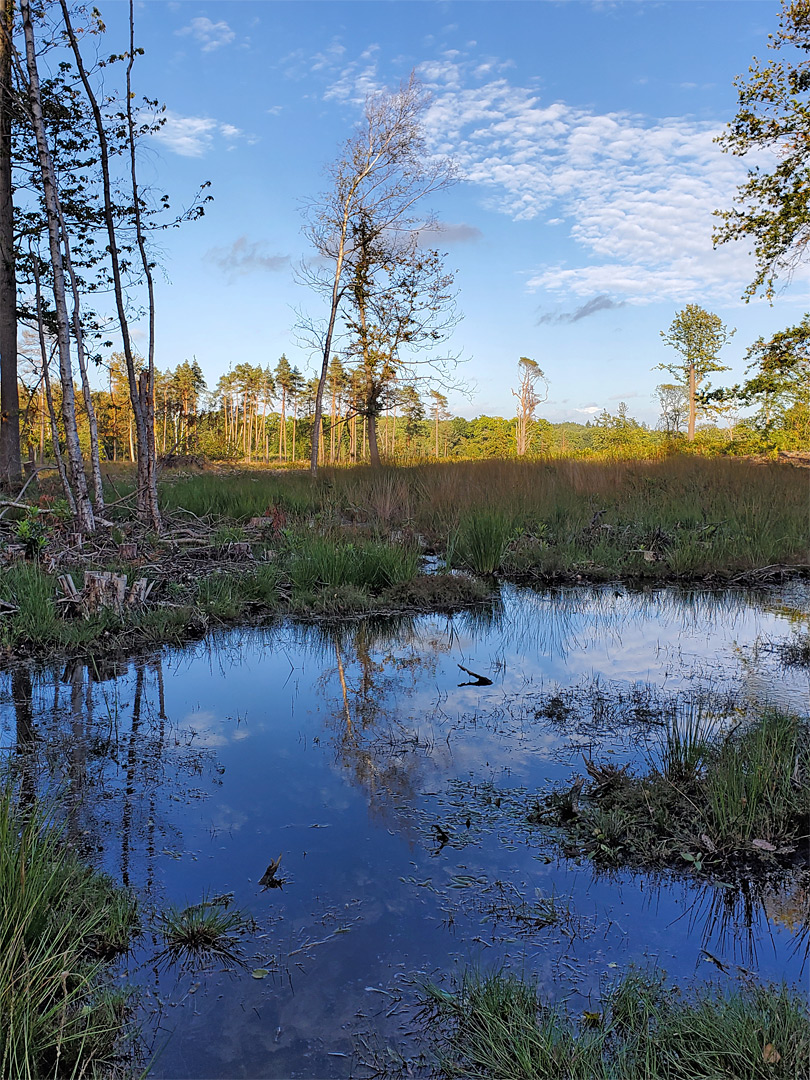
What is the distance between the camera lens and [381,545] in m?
7.41

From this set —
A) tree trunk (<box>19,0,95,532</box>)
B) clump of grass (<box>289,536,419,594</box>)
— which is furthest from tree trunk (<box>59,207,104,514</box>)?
clump of grass (<box>289,536,419,594</box>)

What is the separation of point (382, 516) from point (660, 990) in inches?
327

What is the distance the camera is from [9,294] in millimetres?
12875

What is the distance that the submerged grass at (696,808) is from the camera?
251 cm

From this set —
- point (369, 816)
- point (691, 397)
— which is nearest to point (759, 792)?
point (369, 816)

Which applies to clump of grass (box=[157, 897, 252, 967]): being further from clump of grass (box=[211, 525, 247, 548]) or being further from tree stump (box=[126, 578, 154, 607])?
clump of grass (box=[211, 525, 247, 548])

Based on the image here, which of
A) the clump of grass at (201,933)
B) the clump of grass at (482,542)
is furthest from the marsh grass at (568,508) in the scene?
the clump of grass at (201,933)

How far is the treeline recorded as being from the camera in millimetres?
25531

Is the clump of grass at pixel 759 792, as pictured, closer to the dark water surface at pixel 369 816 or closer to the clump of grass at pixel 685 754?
the clump of grass at pixel 685 754

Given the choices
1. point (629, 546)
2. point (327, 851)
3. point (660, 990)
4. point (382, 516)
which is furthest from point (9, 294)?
point (660, 990)

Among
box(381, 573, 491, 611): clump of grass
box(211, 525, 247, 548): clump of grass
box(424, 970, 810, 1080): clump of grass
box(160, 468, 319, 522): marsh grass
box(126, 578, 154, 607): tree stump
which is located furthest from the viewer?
box(160, 468, 319, 522): marsh grass

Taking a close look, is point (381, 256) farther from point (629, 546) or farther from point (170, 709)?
point (170, 709)

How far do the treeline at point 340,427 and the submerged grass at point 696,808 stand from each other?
50.5 ft

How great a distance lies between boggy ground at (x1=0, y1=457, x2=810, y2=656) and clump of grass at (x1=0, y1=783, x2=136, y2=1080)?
3.22 metres
